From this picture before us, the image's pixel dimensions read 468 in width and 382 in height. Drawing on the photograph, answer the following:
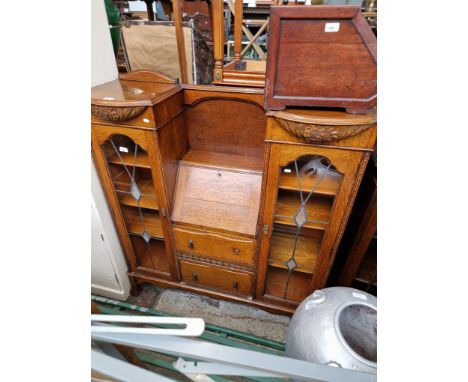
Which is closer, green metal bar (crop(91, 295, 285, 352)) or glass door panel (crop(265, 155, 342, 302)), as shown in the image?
glass door panel (crop(265, 155, 342, 302))

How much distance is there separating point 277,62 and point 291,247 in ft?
3.18

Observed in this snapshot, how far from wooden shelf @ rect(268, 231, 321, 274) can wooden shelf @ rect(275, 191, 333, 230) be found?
25 centimetres

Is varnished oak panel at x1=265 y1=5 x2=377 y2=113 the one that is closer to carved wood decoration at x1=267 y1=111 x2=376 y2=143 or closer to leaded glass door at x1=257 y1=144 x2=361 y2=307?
carved wood decoration at x1=267 y1=111 x2=376 y2=143

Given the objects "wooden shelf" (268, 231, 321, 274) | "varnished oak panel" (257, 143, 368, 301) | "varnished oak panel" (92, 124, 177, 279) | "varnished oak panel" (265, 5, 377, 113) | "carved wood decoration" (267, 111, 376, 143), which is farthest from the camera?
"wooden shelf" (268, 231, 321, 274)

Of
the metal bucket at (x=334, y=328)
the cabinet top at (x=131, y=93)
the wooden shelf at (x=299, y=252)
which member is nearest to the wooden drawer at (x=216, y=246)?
the wooden shelf at (x=299, y=252)

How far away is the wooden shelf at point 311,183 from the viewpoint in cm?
108

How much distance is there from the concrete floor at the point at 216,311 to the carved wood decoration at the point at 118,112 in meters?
1.23

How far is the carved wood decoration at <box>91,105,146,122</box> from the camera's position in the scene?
3.16 ft

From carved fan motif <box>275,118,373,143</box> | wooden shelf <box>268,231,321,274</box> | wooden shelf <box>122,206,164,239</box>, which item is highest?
carved fan motif <box>275,118,373,143</box>

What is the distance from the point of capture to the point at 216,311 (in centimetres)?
160

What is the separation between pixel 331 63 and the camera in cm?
76

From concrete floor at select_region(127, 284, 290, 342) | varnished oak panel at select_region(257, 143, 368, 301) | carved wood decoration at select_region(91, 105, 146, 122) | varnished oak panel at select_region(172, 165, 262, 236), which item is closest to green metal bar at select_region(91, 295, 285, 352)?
concrete floor at select_region(127, 284, 290, 342)

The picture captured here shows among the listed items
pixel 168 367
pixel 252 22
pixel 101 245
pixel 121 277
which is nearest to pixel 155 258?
pixel 121 277

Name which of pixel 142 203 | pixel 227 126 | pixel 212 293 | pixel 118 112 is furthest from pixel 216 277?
pixel 118 112
